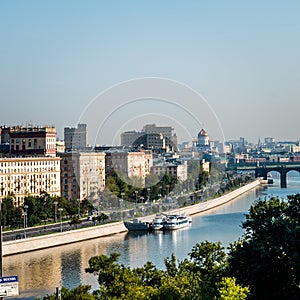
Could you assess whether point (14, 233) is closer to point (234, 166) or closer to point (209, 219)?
point (209, 219)

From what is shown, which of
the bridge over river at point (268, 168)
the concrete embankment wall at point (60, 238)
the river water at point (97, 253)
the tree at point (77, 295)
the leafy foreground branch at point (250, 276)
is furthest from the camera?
the bridge over river at point (268, 168)

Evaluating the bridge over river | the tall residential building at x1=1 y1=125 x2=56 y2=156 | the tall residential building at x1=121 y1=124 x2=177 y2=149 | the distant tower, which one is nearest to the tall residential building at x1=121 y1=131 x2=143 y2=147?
the tall residential building at x1=121 y1=124 x2=177 y2=149

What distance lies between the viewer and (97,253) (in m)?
19.2

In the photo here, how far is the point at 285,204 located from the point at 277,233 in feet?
7.15

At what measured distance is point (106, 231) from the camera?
24.0 meters

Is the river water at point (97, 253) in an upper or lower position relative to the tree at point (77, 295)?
lower

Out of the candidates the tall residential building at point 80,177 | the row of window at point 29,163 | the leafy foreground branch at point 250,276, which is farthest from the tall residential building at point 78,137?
the leafy foreground branch at point 250,276

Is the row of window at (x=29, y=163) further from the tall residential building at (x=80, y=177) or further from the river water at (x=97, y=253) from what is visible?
the river water at (x=97, y=253)

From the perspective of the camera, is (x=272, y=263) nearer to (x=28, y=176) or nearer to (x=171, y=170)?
(x=28, y=176)

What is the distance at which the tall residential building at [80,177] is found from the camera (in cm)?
3303

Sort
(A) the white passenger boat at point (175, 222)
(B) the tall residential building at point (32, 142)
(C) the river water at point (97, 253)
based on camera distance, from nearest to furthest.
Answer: (C) the river water at point (97, 253)
(A) the white passenger boat at point (175, 222)
(B) the tall residential building at point (32, 142)

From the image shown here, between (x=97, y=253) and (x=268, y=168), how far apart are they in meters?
42.1

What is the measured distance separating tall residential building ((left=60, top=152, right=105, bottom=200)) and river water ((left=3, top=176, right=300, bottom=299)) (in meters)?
6.60

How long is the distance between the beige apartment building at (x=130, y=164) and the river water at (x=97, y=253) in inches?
483
